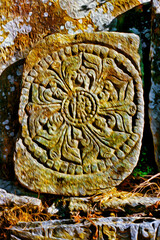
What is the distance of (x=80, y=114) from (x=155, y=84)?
2.18 feet

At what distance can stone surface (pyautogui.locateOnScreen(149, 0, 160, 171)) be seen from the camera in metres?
2.68

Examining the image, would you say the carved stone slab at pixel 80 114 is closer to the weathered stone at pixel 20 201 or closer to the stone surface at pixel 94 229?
the weathered stone at pixel 20 201

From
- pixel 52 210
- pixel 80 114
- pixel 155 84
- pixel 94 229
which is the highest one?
pixel 155 84

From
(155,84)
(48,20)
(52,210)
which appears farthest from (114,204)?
(48,20)

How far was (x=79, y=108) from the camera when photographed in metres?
2.68

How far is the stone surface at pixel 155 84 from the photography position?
8.78 feet

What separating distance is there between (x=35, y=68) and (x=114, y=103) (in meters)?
0.71

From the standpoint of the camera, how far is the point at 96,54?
2.73 meters

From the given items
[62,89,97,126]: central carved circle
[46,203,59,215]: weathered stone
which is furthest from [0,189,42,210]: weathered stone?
[62,89,97,126]: central carved circle

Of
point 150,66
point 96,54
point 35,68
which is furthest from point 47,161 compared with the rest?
point 150,66

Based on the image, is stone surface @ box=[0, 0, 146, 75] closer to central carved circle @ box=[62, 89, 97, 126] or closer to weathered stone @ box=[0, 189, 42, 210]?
central carved circle @ box=[62, 89, 97, 126]

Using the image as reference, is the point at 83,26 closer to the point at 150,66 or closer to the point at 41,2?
the point at 41,2

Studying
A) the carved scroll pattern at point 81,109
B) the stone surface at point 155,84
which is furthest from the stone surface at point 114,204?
the stone surface at point 155,84

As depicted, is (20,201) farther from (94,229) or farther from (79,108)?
(79,108)
